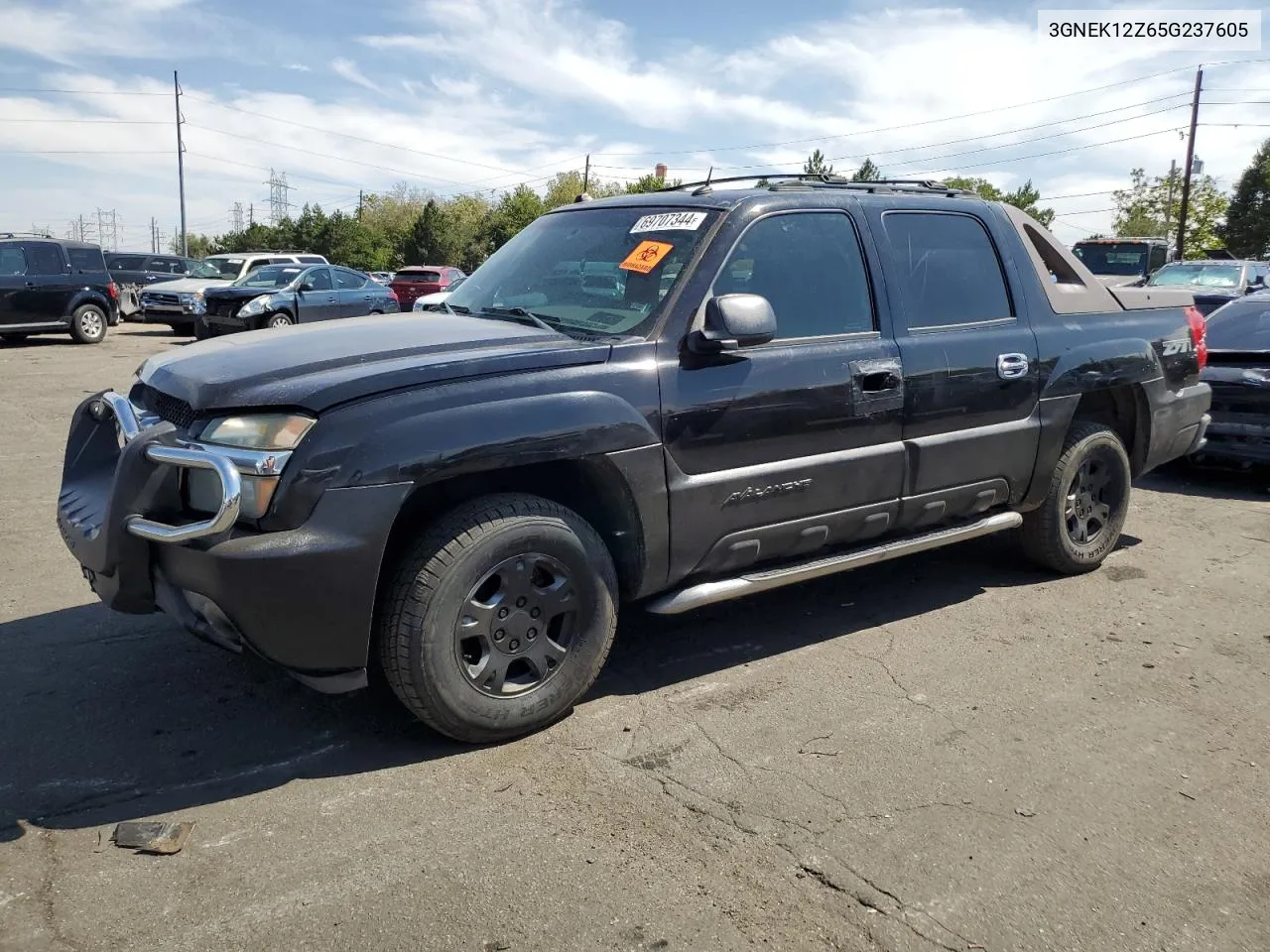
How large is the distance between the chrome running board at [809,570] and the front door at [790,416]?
76mm

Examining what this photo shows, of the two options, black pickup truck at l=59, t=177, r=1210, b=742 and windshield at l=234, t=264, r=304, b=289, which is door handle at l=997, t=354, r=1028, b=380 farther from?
windshield at l=234, t=264, r=304, b=289

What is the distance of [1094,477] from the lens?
543cm

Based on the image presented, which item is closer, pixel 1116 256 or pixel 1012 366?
pixel 1012 366

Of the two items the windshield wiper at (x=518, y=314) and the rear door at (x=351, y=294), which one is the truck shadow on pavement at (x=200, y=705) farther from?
the rear door at (x=351, y=294)

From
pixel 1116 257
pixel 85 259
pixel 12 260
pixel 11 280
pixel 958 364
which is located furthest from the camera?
pixel 1116 257

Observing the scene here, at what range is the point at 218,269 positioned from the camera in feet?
77.5

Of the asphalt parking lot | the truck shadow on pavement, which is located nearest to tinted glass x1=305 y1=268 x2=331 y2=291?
the asphalt parking lot

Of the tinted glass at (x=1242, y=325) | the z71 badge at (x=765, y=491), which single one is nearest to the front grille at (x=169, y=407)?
the z71 badge at (x=765, y=491)

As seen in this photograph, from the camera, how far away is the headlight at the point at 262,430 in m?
3.04

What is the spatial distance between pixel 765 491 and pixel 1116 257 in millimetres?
24882

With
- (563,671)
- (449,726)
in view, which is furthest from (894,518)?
(449,726)

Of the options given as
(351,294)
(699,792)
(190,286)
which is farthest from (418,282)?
(699,792)

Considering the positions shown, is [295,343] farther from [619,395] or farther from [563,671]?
[563,671]

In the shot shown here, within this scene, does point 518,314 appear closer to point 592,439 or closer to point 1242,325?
point 592,439
